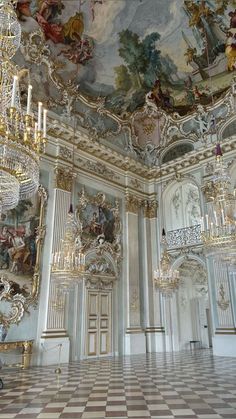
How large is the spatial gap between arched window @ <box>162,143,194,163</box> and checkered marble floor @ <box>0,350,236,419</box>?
9.06m

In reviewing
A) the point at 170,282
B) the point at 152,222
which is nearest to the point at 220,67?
the point at 152,222

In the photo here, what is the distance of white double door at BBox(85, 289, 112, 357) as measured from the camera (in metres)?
11.3

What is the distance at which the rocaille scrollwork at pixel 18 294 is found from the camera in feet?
28.9

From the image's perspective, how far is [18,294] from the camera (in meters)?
9.23

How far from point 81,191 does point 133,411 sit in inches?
342

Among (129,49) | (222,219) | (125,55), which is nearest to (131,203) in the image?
(125,55)

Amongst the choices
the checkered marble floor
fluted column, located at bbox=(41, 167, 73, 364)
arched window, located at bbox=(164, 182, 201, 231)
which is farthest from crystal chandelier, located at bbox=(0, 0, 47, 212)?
arched window, located at bbox=(164, 182, 201, 231)

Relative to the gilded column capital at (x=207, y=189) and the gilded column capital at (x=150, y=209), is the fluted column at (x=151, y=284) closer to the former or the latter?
the gilded column capital at (x=150, y=209)

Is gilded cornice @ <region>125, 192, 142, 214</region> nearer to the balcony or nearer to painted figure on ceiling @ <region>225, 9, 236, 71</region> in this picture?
the balcony

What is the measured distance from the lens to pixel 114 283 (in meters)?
12.9

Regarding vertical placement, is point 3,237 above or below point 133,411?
above

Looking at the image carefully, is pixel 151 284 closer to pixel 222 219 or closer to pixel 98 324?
pixel 98 324

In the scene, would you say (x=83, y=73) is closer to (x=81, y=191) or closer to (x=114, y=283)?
(x=81, y=191)

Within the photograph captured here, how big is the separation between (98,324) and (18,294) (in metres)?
3.68
